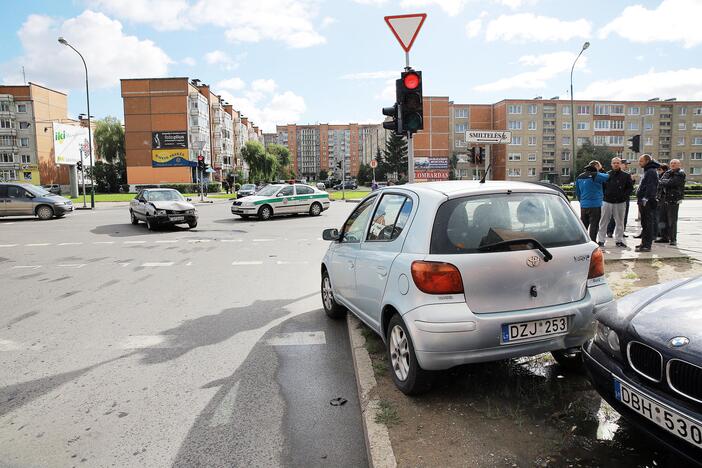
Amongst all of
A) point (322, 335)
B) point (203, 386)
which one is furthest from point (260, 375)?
point (322, 335)

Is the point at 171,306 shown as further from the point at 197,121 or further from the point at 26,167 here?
the point at 26,167

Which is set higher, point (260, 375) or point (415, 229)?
point (415, 229)

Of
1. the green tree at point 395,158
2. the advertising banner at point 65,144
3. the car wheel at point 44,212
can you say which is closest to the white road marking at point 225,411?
the car wheel at point 44,212

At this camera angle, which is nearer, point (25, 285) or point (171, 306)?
point (171, 306)

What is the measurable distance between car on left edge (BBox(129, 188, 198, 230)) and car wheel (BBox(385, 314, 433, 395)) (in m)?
14.6

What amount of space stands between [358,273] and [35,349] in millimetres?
3341

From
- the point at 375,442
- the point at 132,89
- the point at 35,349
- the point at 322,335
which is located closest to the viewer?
the point at 375,442

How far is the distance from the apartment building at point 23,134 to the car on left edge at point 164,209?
2726 inches

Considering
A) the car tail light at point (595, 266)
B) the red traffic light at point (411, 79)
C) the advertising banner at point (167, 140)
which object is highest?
the advertising banner at point (167, 140)

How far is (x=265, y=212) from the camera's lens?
21.2 metres

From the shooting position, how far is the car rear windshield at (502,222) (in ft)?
11.1

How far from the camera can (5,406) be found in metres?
3.65

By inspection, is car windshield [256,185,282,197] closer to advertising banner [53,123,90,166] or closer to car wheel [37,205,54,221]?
car wheel [37,205,54,221]

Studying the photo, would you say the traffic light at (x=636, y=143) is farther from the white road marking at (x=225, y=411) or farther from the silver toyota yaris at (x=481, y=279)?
the white road marking at (x=225, y=411)
